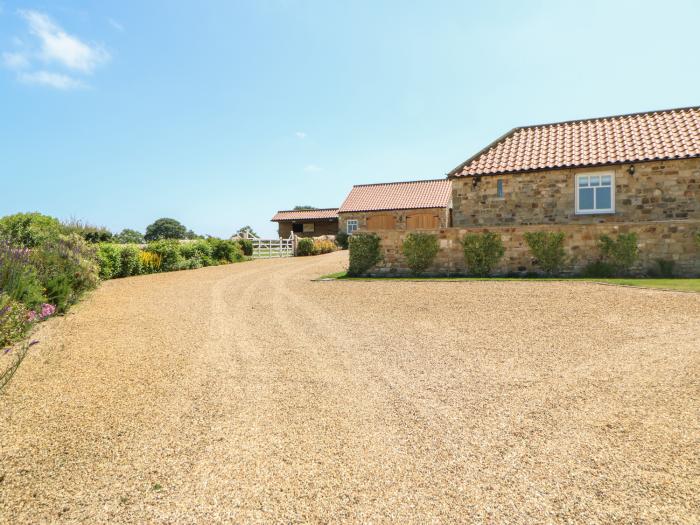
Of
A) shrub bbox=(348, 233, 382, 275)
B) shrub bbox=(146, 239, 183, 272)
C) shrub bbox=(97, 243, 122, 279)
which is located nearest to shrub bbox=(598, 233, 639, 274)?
shrub bbox=(348, 233, 382, 275)

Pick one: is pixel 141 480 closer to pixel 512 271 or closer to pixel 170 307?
pixel 170 307

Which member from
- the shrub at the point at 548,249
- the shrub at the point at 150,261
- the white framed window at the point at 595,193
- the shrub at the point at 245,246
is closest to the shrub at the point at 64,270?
the shrub at the point at 150,261

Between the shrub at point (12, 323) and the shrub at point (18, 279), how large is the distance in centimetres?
18

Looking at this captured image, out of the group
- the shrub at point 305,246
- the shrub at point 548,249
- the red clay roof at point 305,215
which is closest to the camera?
the shrub at point 548,249

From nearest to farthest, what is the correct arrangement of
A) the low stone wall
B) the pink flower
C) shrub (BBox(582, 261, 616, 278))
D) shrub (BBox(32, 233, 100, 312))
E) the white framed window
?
the pink flower, shrub (BBox(32, 233, 100, 312)), the low stone wall, shrub (BBox(582, 261, 616, 278)), the white framed window

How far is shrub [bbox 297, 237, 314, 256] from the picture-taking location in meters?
31.7

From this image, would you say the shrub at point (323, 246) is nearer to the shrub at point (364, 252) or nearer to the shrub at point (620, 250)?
the shrub at point (364, 252)

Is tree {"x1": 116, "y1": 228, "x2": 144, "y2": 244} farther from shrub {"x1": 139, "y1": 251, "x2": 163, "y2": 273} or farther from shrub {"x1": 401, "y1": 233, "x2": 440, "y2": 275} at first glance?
shrub {"x1": 401, "y1": 233, "x2": 440, "y2": 275}

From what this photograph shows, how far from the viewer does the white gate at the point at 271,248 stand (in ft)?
98.1

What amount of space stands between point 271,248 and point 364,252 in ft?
51.6

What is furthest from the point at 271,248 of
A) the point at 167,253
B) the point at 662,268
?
the point at 662,268

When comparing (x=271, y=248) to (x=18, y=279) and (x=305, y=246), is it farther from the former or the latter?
(x=18, y=279)

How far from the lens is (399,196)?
3719cm

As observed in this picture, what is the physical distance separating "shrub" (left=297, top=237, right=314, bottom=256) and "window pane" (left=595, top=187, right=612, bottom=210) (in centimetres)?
1930
